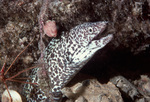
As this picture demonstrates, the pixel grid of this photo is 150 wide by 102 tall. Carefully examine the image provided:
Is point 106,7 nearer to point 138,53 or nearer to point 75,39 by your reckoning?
point 75,39

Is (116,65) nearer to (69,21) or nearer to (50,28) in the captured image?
(69,21)

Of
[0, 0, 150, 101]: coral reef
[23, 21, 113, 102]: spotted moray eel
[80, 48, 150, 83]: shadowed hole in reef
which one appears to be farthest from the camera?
[80, 48, 150, 83]: shadowed hole in reef

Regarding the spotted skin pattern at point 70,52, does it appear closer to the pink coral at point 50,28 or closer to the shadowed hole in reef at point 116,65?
the pink coral at point 50,28

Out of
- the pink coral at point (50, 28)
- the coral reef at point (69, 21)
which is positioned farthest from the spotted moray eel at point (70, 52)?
the pink coral at point (50, 28)

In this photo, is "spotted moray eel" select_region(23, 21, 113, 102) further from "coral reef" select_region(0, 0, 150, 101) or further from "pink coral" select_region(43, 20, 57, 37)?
"pink coral" select_region(43, 20, 57, 37)

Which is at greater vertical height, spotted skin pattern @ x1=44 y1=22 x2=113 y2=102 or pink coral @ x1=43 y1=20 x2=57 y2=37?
pink coral @ x1=43 y1=20 x2=57 y2=37

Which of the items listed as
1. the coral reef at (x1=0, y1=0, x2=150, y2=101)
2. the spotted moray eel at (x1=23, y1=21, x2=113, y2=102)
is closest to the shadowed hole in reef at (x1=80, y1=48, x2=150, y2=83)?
the coral reef at (x1=0, y1=0, x2=150, y2=101)

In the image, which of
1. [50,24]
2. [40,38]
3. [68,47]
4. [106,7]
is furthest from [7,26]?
[106,7]

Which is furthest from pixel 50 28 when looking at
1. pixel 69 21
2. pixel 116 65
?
pixel 116 65
